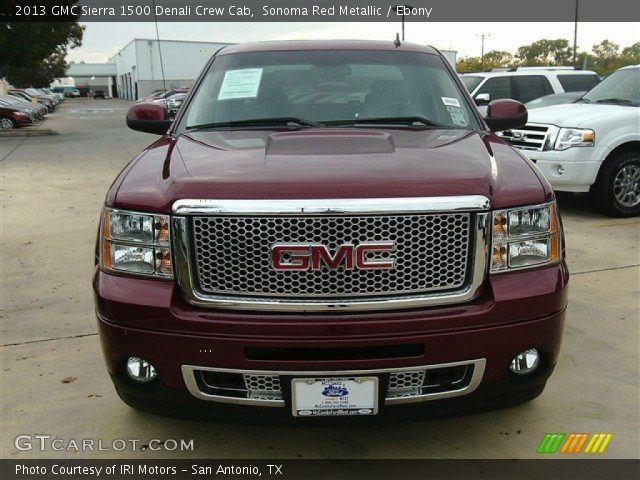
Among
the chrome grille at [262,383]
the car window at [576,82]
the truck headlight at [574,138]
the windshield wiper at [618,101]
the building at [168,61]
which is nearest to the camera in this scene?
the chrome grille at [262,383]

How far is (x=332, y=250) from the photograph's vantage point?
2.27 metres

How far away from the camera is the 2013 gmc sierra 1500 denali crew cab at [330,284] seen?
226cm

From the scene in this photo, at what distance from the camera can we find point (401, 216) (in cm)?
227

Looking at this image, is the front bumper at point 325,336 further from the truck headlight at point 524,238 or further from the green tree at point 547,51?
the green tree at point 547,51

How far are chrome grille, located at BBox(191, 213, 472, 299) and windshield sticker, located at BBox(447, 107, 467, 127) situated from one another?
1221 millimetres

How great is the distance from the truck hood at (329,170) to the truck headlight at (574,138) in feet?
15.1

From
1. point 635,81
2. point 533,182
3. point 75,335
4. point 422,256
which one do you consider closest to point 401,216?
point 422,256

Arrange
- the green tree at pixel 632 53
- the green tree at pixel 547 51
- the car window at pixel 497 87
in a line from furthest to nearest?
the green tree at pixel 547 51 < the green tree at pixel 632 53 < the car window at pixel 497 87

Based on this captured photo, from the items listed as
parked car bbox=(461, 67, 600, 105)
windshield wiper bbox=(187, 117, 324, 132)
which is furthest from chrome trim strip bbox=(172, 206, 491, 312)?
parked car bbox=(461, 67, 600, 105)

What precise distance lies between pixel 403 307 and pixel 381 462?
79 cm
